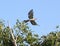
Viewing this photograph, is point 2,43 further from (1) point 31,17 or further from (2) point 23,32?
(1) point 31,17

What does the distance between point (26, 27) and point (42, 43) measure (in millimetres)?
2838

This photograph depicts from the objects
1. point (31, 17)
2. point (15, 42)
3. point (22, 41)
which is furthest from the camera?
point (22, 41)

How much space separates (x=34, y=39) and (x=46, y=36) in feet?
5.36

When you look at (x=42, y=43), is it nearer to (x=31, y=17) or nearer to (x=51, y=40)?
(x=51, y=40)

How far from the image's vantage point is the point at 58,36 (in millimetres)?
42562

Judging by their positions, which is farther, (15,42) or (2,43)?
(2,43)

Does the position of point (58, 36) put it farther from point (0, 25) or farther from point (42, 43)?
point (0, 25)

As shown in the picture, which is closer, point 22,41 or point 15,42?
point 15,42

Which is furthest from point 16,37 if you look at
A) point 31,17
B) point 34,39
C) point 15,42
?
point 31,17

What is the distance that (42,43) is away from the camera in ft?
139

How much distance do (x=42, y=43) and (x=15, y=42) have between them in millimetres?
4351

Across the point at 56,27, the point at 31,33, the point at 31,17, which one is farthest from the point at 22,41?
the point at 31,17

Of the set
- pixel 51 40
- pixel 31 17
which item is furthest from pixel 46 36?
pixel 31 17

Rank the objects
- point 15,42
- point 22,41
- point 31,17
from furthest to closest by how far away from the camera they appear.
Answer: point 22,41
point 15,42
point 31,17
